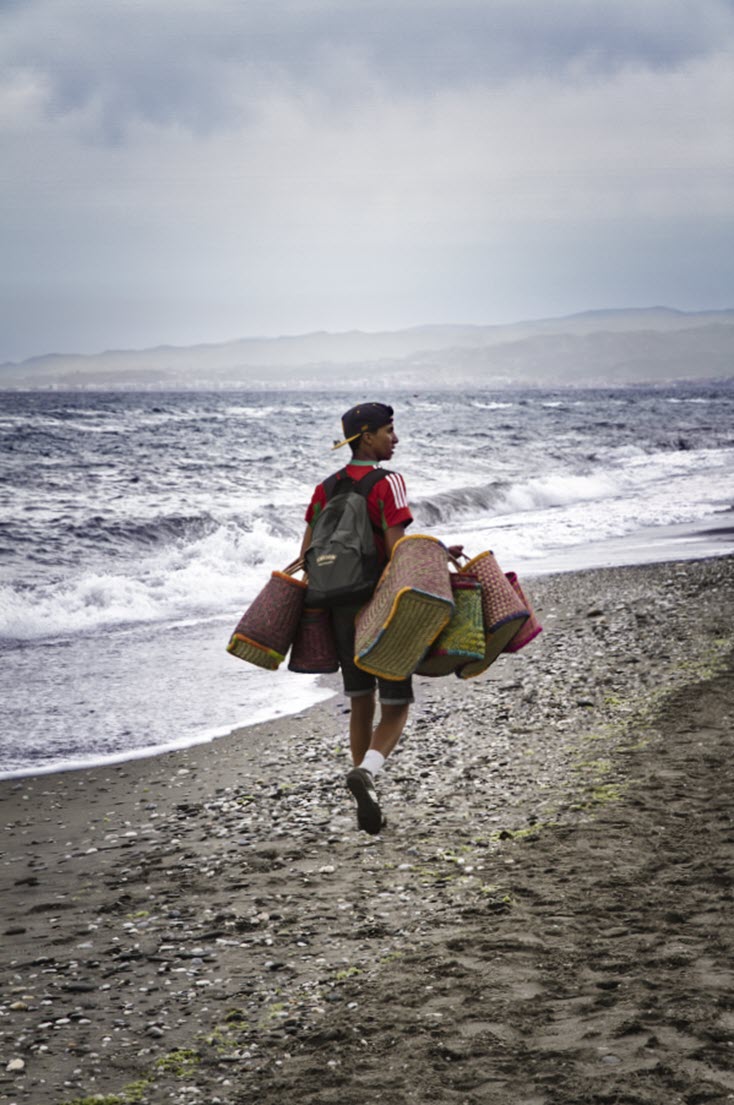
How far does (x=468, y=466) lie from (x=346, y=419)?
32.4m

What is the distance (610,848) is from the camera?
16.4 ft

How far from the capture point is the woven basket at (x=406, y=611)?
15.8ft

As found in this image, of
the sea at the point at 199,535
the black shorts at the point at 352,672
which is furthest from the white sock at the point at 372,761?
the sea at the point at 199,535

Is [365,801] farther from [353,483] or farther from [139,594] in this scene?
[139,594]

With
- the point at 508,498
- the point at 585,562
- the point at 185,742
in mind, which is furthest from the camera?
the point at 508,498

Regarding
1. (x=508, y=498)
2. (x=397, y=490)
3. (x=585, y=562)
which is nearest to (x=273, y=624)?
(x=397, y=490)

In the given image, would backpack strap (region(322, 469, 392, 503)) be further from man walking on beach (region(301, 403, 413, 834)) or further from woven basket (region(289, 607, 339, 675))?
woven basket (region(289, 607, 339, 675))

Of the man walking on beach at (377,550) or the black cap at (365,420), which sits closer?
the man walking on beach at (377,550)

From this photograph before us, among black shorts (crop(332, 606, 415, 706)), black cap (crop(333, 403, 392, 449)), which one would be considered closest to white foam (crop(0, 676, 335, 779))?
black shorts (crop(332, 606, 415, 706))

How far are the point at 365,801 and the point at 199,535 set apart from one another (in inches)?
720

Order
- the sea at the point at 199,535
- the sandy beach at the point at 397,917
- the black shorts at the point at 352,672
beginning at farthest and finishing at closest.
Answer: the sea at the point at 199,535
the black shorts at the point at 352,672
the sandy beach at the point at 397,917

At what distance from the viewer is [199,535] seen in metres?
22.9

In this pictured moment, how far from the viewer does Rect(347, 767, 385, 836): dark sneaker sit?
4996 mm

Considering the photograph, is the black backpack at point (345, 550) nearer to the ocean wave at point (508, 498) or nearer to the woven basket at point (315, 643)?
the woven basket at point (315, 643)
